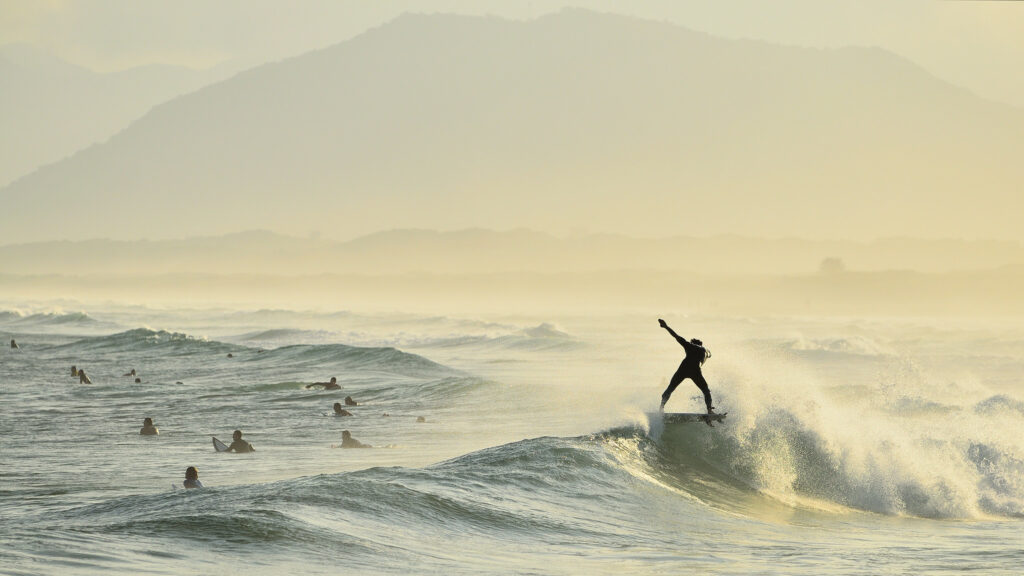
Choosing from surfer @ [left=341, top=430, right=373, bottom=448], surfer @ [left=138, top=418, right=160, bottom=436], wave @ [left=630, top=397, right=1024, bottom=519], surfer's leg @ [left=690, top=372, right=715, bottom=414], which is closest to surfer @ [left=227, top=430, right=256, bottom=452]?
surfer @ [left=341, top=430, right=373, bottom=448]

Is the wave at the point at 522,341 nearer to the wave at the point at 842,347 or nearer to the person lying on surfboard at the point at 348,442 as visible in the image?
the wave at the point at 842,347

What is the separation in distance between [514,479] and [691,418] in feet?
13.6

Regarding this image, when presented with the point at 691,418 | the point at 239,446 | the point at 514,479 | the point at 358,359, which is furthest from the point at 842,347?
the point at 514,479

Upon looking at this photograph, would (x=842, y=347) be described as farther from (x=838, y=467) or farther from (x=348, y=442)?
(x=838, y=467)

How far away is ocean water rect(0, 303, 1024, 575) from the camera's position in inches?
469

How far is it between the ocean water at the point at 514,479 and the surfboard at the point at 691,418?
149 mm

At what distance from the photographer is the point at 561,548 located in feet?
41.7

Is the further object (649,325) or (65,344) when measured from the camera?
(649,325)

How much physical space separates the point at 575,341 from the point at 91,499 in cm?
4931

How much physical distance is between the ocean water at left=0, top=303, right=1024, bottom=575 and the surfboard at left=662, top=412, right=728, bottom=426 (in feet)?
0.49

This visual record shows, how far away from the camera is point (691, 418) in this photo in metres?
18.9

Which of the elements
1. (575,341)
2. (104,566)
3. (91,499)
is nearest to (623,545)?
(104,566)

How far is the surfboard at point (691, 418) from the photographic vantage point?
18.6 meters

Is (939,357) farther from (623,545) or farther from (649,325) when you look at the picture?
(623,545)
